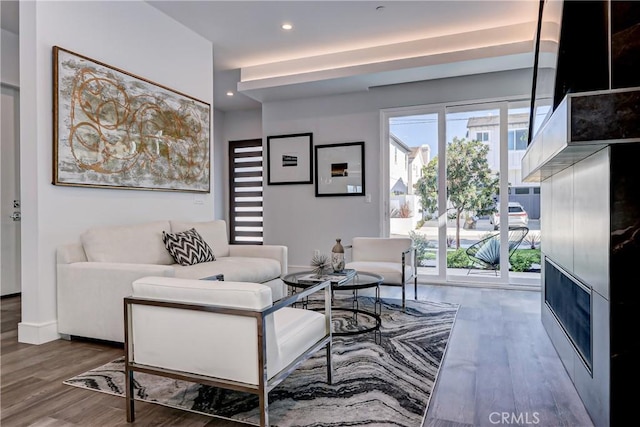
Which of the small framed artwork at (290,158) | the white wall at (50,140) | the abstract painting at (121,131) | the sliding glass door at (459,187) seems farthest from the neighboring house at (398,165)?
the white wall at (50,140)

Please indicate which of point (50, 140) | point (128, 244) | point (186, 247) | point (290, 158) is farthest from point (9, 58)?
point (290, 158)

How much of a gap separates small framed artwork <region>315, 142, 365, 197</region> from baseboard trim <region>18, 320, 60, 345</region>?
12.3ft

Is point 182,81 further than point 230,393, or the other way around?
point 182,81

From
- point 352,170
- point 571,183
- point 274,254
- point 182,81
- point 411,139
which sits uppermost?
point 182,81

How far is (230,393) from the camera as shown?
2.11 meters

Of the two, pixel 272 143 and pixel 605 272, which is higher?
pixel 272 143

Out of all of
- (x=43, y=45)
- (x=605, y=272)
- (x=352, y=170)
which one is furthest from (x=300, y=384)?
(x=352, y=170)

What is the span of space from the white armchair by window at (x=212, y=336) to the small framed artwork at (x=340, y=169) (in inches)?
155

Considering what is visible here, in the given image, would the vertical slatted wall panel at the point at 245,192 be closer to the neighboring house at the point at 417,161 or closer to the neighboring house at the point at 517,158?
the neighboring house at the point at 417,161

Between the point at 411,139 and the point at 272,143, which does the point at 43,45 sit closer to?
the point at 272,143

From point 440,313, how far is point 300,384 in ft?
6.39

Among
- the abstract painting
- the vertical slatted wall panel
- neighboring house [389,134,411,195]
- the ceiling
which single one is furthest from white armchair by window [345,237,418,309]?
the vertical slatted wall panel

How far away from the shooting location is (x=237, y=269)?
3490 mm

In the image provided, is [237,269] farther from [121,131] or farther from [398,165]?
[398,165]
